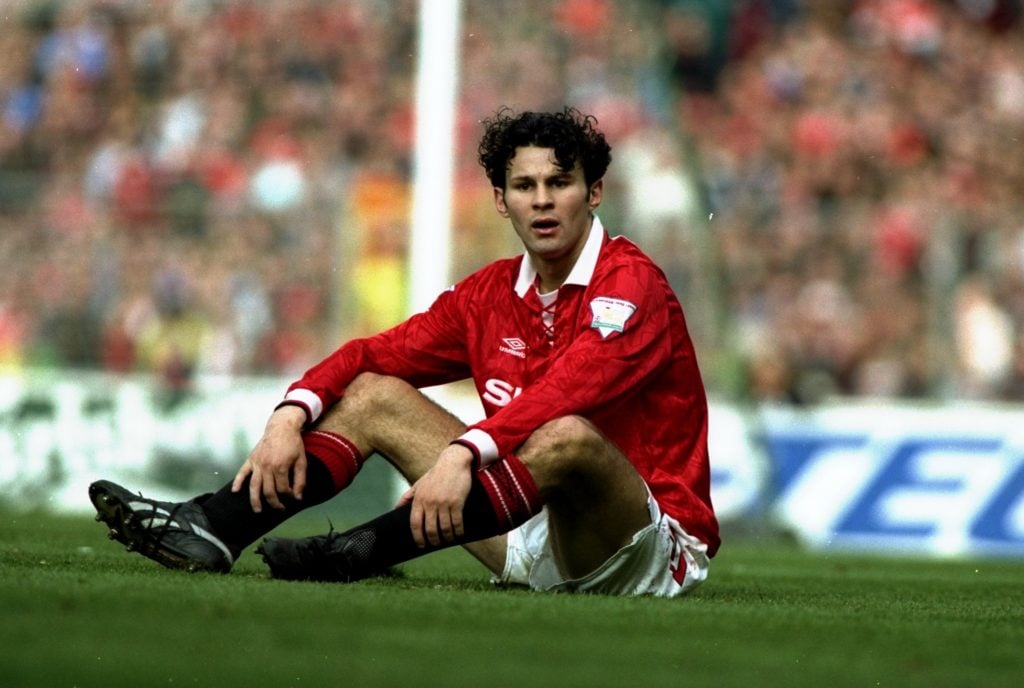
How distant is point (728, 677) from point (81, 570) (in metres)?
2.50

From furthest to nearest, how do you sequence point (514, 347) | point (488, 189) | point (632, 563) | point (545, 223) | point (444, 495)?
point (488, 189), point (514, 347), point (545, 223), point (632, 563), point (444, 495)

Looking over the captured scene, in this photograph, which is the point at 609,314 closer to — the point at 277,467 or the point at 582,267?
the point at 582,267

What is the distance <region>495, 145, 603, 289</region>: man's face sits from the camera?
5.34m

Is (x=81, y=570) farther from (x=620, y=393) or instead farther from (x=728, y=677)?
(x=728, y=677)

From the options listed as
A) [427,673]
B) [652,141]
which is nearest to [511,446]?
[427,673]

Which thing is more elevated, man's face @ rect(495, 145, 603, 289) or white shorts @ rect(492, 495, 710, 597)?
man's face @ rect(495, 145, 603, 289)

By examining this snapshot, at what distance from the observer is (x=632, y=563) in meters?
5.22

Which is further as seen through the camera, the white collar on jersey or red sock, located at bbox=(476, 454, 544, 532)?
the white collar on jersey

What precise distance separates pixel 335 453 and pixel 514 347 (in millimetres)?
647

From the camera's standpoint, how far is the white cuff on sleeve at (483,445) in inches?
188

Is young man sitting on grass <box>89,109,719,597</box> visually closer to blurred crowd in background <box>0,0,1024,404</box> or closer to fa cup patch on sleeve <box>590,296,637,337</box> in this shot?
fa cup patch on sleeve <box>590,296,637,337</box>

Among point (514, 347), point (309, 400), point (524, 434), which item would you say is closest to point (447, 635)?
point (524, 434)

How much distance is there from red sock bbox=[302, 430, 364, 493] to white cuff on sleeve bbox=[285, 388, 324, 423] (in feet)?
0.18

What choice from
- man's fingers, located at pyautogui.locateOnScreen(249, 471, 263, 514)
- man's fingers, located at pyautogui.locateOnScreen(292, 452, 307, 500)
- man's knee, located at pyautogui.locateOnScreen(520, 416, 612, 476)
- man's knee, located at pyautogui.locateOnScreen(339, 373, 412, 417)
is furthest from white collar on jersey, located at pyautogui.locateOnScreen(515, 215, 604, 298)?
man's fingers, located at pyautogui.locateOnScreen(249, 471, 263, 514)
